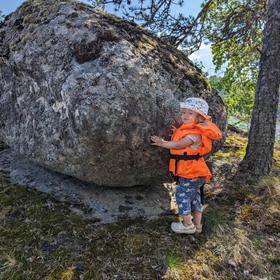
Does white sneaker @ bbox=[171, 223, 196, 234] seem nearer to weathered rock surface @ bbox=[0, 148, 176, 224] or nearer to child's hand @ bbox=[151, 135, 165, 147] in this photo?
weathered rock surface @ bbox=[0, 148, 176, 224]

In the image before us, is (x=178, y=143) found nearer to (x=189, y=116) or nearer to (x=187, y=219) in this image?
(x=189, y=116)

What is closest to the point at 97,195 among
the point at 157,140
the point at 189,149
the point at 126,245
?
the point at 126,245

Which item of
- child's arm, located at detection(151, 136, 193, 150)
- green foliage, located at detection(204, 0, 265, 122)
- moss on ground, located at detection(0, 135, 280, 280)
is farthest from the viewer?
green foliage, located at detection(204, 0, 265, 122)

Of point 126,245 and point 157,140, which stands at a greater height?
point 157,140

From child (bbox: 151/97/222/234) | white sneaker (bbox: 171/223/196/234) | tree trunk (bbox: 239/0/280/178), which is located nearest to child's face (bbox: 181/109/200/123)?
child (bbox: 151/97/222/234)

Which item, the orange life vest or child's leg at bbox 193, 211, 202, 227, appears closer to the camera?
the orange life vest

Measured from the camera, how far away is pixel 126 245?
423cm

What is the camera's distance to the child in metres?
4.36

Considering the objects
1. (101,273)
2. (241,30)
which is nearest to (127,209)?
(101,273)

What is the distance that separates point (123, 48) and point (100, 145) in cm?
140

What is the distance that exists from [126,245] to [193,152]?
1407 millimetres

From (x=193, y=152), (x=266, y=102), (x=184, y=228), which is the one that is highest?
(x=266, y=102)

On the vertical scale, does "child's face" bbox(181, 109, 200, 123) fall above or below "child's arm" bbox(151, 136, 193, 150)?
above

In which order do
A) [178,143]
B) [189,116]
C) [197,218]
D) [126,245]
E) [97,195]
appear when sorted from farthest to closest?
1. [97,195]
2. [197,218]
3. [189,116]
4. [178,143]
5. [126,245]
